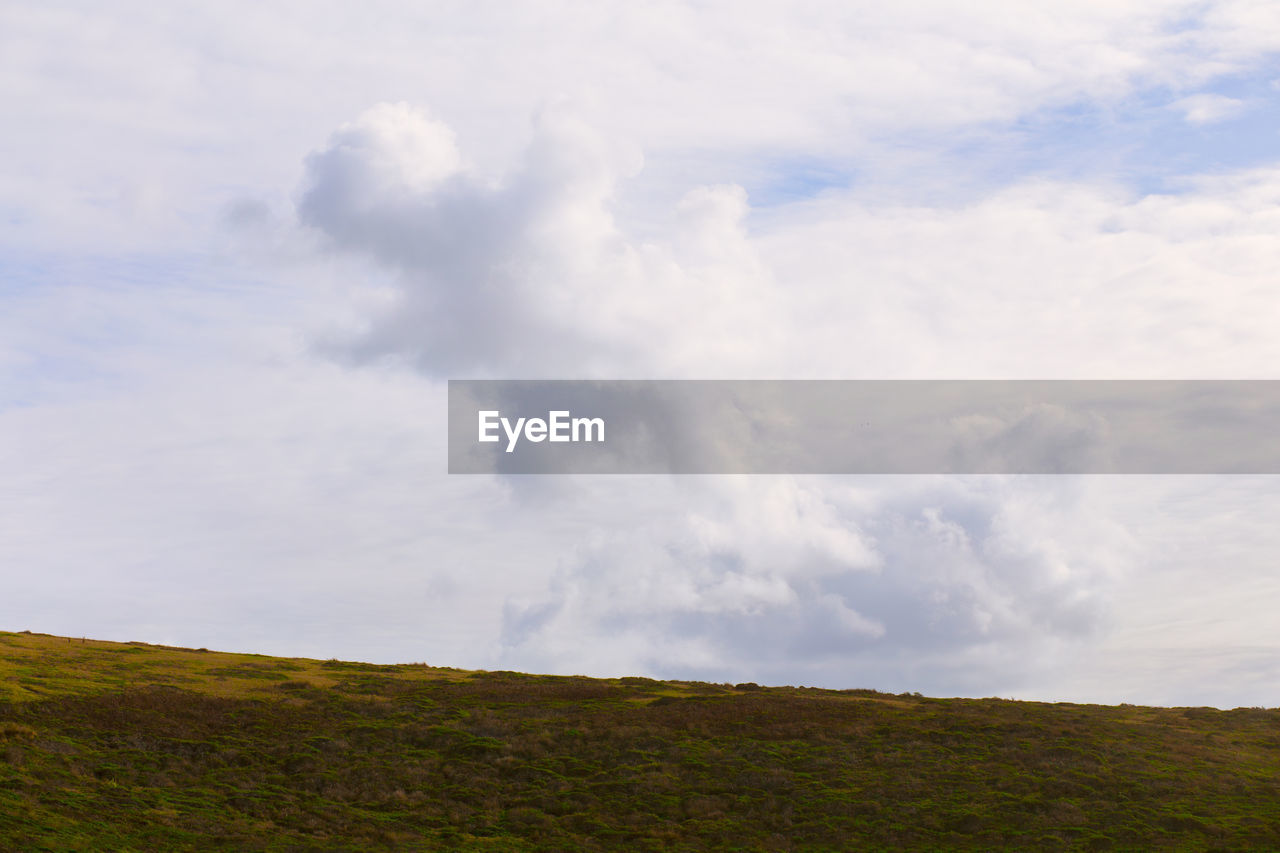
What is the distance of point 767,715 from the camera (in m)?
68.0

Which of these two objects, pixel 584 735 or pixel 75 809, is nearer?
pixel 75 809

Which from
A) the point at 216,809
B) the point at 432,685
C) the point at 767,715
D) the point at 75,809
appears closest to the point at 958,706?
the point at 767,715

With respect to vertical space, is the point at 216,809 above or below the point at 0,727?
below

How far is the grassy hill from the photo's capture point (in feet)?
163

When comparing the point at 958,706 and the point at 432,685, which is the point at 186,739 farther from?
the point at 958,706

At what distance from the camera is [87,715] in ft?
192

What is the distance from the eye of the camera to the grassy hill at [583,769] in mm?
49625

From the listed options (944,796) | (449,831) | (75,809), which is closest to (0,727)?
(75,809)

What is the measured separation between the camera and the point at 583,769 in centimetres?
5828

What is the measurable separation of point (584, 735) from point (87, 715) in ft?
86.3

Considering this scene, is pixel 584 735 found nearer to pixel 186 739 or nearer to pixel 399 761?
pixel 399 761

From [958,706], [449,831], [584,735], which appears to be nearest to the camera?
[449,831]

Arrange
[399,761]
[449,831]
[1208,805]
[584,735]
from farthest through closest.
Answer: [584,735] < [399,761] < [1208,805] < [449,831]

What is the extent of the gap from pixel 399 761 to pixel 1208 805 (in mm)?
40493
